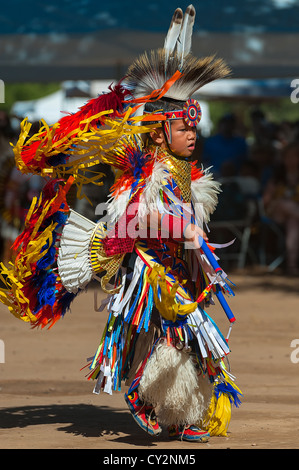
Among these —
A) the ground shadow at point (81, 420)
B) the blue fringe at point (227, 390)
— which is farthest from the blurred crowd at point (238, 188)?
the blue fringe at point (227, 390)

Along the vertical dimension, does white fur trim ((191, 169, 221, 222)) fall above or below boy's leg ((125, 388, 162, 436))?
above

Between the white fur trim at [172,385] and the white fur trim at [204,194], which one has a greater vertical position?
the white fur trim at [204,194]

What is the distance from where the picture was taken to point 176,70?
4258 mm

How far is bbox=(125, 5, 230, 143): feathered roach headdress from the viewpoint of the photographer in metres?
4.25

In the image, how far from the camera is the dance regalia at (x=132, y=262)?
4.12m

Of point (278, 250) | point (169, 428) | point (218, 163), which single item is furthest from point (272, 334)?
point (218, 163)

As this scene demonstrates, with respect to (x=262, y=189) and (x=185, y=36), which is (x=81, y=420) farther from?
(x=262, y=189)

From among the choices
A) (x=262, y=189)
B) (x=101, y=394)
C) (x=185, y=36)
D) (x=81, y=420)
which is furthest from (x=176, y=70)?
(x=262, y=189)

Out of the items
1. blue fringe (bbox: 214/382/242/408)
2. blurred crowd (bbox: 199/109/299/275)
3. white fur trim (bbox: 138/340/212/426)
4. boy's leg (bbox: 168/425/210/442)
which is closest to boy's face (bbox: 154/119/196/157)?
white fur trim (bbox: 138/340/212/426)

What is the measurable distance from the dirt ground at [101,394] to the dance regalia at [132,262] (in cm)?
29

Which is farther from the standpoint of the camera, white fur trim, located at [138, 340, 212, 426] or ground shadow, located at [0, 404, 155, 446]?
ground shadow, located at [0, 404, 155, 446]

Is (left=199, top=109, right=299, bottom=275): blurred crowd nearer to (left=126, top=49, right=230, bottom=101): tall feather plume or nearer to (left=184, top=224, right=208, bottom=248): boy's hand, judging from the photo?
(left=126, top=49, right=230, bottom=101): tall feather plume

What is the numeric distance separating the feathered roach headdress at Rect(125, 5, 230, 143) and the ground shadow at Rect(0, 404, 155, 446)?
151 cm

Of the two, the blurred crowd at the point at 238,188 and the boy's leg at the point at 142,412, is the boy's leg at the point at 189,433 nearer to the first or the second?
the boy's leg at the point at 142,412
